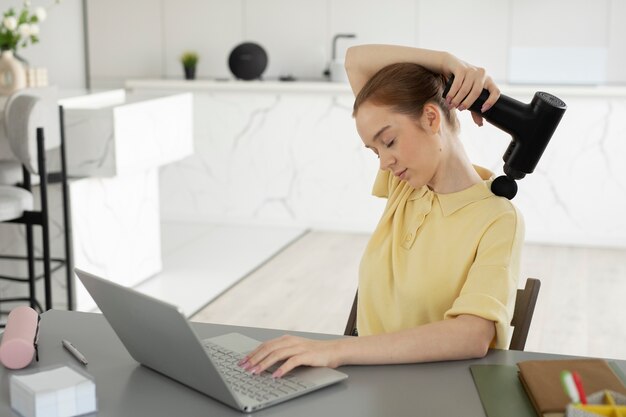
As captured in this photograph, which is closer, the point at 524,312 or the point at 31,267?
the point at 524,312

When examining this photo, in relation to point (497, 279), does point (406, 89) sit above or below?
above

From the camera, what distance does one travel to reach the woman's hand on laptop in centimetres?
142

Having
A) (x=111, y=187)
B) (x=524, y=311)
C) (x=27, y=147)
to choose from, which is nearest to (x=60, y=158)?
(x=111, y=187)

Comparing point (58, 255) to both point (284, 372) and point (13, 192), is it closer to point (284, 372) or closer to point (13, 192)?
point (13, 192)

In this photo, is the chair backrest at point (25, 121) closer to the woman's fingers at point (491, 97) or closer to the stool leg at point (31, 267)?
the stool leg at point (31, 267)

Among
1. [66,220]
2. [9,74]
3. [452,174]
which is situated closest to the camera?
[452,174]

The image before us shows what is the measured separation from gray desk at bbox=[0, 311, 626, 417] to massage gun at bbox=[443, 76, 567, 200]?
34cm

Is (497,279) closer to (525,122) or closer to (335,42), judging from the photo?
(525,122)

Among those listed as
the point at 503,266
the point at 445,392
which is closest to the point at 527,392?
the point at 445,392

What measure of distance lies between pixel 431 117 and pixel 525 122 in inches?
7.5

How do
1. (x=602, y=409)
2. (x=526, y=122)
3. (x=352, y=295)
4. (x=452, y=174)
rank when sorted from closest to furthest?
(x=602, y=409) < (x=526, y=122) < (x=452, y=174) < (x=352, y=295)

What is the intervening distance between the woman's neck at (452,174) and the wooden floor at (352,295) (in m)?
2.09

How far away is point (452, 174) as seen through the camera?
1.80 meters

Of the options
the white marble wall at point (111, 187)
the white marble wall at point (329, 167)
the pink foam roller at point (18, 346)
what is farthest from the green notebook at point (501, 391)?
the white marble wall at point (329, 167)
